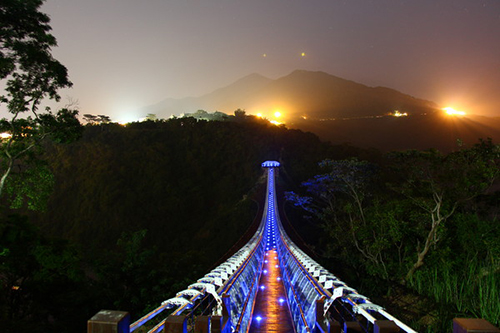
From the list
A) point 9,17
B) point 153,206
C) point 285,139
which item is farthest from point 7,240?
point 285,139

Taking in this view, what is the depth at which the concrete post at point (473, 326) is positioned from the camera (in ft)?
3.90

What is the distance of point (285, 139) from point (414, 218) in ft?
102

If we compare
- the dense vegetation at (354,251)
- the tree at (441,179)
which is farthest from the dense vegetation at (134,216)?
the tree at (441,179)

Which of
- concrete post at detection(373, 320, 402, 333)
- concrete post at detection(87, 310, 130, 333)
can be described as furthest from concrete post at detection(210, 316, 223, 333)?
concrete post at detection(373, 320, 402, 333)

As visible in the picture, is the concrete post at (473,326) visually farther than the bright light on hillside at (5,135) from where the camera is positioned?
No

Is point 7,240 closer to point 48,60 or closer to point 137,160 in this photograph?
point 48,60

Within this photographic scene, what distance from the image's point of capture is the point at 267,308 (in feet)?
14.3

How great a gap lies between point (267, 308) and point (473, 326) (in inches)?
138

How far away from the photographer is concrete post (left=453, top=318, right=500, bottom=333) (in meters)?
1.19

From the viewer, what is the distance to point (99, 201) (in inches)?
1061

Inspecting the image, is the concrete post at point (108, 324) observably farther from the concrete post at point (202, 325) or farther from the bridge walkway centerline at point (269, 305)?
the concrete post at point (202, 325)

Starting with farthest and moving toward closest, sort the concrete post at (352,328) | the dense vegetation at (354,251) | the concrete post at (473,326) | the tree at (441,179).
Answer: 1. the tree at (441,179)
2. the dense vegetation at (354,251)
3. the concrete post at (352,328)
4. the concrete post at (473,326)

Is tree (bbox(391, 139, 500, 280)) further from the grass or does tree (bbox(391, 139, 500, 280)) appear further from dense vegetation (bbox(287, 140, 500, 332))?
the grass

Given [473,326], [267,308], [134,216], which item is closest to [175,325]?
[473,326]
